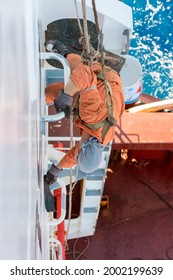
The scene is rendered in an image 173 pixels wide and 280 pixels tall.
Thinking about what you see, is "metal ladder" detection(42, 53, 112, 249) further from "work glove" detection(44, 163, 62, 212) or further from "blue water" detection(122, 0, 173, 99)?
"blue water" detection(122, 0, 173, 99)

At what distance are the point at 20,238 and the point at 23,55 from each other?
0.55 metres

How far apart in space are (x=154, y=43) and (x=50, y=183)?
607cm

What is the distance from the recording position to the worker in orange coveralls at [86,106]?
2.94 meters

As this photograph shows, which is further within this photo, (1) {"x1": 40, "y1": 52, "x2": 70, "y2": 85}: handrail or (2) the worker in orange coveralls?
(2) the worker in orange coveralls

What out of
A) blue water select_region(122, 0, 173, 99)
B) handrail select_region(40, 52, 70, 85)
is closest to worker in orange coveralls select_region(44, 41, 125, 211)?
handrail select_region(40, 52, 70, 85)

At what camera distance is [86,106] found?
322 cm

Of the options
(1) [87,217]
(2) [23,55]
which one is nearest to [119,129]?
(1) [87,217]

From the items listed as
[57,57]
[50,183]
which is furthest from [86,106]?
[50,183]

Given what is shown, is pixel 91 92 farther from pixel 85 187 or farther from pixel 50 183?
pixel 85 187

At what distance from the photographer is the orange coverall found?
2.93m

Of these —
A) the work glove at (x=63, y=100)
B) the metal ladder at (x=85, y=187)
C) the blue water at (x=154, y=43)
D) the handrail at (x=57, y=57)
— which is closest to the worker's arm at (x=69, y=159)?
the metal ladder at (x=85, y=187)

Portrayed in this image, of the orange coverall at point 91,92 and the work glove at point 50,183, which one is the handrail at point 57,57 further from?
the work glove at point 50,183

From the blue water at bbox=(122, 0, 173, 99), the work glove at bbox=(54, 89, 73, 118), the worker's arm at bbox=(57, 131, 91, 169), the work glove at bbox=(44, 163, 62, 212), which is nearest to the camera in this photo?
the work glove at bbox=(54, 89, 73, 118)

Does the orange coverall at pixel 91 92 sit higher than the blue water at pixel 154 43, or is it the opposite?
the orange coverall at pixel 91 92
